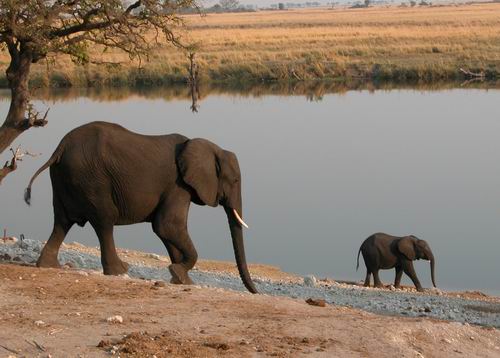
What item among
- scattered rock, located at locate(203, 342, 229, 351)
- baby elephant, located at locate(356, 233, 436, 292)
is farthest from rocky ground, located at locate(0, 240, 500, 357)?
baby elephant, located at locate(356, 233, 436, 292)

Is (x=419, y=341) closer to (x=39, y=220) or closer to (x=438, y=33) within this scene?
(x=39, y=220)

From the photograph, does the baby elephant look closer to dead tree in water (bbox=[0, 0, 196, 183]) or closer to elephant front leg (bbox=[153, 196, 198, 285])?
dead tree in water (bbox=[0, 0, 196, 183])

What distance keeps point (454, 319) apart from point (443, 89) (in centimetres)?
3655

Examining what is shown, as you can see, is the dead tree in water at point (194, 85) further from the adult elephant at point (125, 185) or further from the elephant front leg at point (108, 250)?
the elephant front leg at point (108, 250)

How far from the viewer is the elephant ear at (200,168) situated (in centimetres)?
1266

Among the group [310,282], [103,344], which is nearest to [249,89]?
[310,282]

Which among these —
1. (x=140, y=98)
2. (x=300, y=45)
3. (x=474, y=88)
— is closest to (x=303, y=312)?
(x=140, y=98)

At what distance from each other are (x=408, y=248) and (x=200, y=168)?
759 centimetres

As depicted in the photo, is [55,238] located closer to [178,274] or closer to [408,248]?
[178,274]

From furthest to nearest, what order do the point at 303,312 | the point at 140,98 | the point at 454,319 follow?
the point at 140,98, the point at 454,319, the point at 303,312

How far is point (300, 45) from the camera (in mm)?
67562

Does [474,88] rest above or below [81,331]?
Result: below

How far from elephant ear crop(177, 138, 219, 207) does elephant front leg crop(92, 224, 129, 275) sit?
0.99 metres

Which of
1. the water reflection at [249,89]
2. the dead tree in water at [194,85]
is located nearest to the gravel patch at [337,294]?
the dead tree in water at [194,85]
